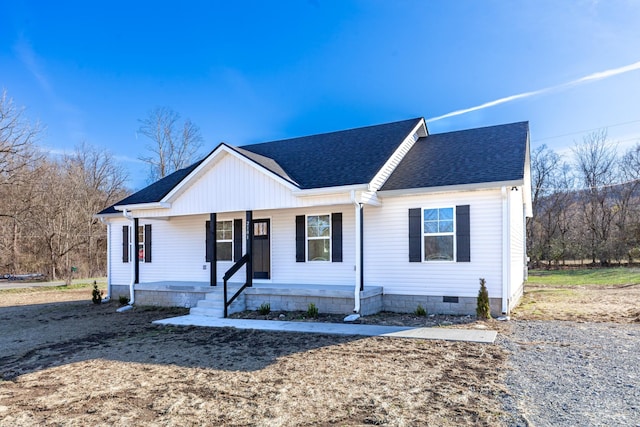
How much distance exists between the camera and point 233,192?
37.6 feet

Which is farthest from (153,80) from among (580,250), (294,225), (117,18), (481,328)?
(580,250)

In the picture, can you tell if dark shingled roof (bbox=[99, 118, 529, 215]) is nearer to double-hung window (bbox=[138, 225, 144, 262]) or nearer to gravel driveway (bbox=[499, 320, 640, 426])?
double-hung window (bbox=[138, 225, 144, 262])

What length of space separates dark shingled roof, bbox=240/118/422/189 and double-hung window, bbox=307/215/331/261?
1355 mm

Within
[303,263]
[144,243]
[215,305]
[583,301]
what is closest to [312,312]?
[303,263]

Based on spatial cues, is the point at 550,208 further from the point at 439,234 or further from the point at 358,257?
the point at 358,257

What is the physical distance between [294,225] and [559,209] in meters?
26.7

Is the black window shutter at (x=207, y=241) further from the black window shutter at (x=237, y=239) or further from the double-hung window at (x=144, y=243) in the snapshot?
the double-hung window at (x=144, y=243)

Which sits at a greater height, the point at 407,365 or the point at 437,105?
the point at 437,105

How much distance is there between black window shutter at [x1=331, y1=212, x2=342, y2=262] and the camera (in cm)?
1142

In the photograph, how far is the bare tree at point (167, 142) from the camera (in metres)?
33.7

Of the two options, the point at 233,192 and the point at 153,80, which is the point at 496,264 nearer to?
the point at 233,192

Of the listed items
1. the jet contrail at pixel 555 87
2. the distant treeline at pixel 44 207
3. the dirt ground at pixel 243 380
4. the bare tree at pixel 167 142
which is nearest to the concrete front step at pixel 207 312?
the dirt ground at pixel 243 380

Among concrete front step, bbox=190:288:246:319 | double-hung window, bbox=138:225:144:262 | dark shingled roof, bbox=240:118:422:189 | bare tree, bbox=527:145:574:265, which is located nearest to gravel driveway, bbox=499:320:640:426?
dark shingled roof, bbox=240:118:422:189

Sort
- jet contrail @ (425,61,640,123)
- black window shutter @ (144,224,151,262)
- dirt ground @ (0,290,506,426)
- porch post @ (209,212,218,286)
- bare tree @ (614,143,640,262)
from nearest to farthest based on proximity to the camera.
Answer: dirt ground @ (0,290,506,426) → porch post @ (209,212,218,286) → black window shutter @ (144,224,151,262) → jet contrail @ (425,61,640,123) → bare tree @ (614,143,640,262)
